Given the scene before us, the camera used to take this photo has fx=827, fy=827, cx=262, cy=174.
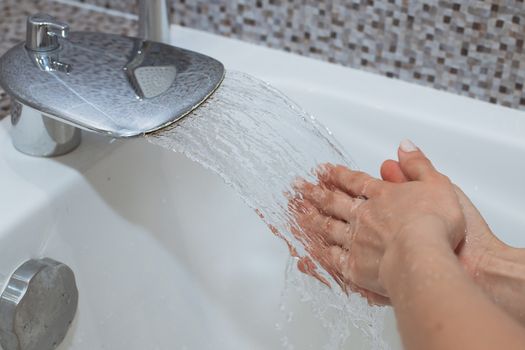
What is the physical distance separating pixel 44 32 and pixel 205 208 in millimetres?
329

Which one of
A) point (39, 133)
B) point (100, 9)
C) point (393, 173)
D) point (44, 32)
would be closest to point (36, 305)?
point (39, 133)

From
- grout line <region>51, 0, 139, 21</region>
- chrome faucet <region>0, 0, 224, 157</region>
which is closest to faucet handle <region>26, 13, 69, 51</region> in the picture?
chrome faucet <region>0, 0, 224, 157</region>

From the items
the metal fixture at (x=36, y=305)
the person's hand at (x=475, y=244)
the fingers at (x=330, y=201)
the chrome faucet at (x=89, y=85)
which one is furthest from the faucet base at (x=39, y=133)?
the person's hand at (x=475, y=244)

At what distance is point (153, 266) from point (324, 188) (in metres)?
0.26

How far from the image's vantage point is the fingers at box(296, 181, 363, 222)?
2.78 ft

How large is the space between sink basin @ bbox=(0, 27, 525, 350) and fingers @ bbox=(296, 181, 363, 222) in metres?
0.16

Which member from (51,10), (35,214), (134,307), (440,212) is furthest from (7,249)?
(51,10)

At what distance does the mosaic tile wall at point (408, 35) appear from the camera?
101cm

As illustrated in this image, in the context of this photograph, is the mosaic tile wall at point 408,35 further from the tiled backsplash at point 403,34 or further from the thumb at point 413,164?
the thumb at point 413,164

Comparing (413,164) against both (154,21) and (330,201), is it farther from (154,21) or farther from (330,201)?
(154,21)

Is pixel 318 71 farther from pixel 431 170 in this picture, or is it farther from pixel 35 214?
pixel 35 214

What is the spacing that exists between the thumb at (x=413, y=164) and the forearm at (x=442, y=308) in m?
0.22

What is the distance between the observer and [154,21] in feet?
3.44

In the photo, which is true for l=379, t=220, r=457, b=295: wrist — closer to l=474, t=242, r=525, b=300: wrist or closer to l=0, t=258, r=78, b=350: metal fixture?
l=474, t=242, r=525, b=300: wrist
